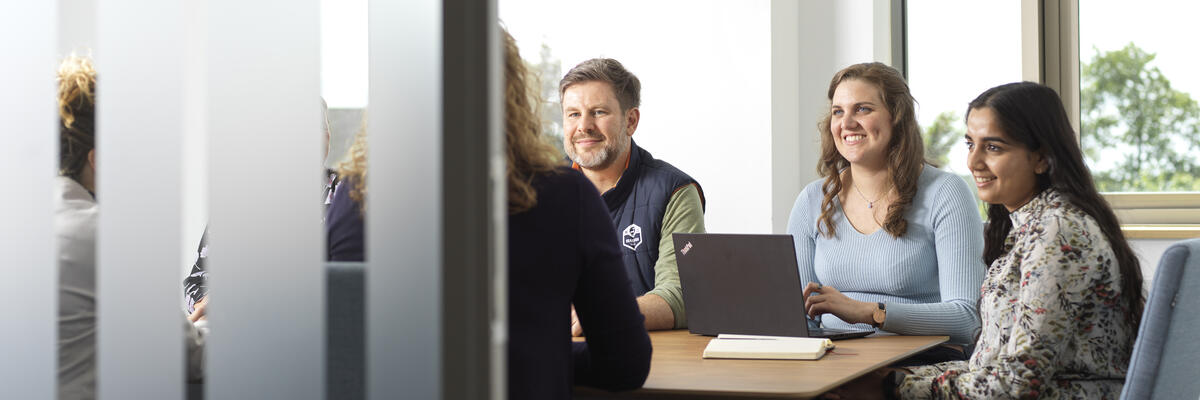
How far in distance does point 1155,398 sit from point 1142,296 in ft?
0.87

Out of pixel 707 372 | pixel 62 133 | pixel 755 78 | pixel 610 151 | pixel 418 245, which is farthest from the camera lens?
pixel 755 78

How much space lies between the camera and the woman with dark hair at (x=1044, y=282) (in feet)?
5.30

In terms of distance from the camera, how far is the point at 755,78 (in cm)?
388

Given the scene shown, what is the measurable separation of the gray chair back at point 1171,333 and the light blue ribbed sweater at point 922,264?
0.61 metres

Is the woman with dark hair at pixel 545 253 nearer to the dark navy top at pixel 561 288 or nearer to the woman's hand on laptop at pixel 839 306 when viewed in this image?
the dark navy top at pixel 561 288

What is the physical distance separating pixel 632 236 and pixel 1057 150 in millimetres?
1075

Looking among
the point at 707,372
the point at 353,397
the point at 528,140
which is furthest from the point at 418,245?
the point at 707,372

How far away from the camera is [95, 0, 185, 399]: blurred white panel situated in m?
1.02

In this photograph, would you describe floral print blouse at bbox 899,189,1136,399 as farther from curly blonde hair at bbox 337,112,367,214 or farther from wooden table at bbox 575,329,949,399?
curly blonde hair at bbox 337,112,367,214

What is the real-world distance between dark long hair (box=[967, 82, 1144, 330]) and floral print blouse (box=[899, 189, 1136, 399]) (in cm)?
3

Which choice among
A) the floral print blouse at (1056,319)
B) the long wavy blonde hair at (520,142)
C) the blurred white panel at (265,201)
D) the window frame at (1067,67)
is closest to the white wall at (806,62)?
the window frame at (1067,67)

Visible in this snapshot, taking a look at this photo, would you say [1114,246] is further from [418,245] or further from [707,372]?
[418,245]

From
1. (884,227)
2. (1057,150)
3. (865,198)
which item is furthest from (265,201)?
(865,198)

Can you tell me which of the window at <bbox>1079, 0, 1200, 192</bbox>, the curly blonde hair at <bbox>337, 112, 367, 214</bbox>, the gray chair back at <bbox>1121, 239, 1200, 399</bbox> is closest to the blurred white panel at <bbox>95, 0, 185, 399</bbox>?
the curly blonde hair at <bbox>337, 112, 367, 214</bbox>
